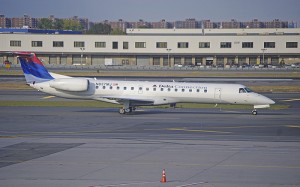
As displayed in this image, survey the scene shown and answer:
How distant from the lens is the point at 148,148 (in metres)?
29.4

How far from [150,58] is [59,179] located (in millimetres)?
103722

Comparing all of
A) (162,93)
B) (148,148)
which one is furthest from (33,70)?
(148,148)

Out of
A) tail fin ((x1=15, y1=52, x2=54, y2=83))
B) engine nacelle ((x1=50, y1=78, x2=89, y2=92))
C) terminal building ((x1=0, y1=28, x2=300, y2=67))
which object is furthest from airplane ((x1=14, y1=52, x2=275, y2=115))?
terminal building ((x1=0, y1=28, x2=300, y2=67))

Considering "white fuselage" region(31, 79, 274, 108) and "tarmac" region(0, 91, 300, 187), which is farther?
"white fuselage" region(31, 79, 274, 108)

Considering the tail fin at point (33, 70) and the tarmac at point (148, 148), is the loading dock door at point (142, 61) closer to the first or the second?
the tarmac at point (148, 148)

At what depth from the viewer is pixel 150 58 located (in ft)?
411

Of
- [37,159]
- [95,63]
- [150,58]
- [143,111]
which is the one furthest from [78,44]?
[37,159]

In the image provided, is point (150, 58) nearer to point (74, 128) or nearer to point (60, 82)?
point (60, 82)

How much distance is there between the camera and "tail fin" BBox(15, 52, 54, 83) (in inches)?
1810

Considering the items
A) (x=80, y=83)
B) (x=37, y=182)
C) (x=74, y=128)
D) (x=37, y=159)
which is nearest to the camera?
(x=37, y=182)

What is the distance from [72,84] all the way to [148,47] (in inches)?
3099

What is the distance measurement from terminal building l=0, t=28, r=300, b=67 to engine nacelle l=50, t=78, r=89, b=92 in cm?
7734

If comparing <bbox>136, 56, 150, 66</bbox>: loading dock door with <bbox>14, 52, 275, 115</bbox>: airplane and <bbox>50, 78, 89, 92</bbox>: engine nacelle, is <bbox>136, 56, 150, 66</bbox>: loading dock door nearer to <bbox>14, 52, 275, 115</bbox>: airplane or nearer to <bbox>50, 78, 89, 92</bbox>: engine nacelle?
<bbox>14, 52, 275, 115</bbox>: airplane

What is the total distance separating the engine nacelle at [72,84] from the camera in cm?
4462
